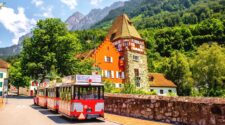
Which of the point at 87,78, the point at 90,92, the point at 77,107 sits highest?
the point at 87,78

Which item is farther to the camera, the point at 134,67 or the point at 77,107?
the point at 134,67

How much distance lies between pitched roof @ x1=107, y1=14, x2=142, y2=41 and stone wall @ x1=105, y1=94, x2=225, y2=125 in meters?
48.1

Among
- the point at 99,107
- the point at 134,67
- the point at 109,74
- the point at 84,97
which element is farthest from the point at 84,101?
the point at 134,67

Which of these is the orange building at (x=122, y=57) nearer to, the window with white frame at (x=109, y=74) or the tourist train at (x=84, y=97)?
the window with white frame at (x=109, y=74)

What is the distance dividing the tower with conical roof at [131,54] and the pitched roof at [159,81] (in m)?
4.55

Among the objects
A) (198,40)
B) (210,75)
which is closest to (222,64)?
(210,75)

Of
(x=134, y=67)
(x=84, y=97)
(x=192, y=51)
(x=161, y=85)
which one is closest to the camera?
(x=84, y=97)

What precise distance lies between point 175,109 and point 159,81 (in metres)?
60.1

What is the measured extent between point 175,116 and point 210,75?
49.7 m

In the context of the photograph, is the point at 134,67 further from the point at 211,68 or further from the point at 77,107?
the point at 77,107

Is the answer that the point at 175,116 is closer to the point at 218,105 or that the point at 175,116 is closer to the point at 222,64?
the point at 218,105

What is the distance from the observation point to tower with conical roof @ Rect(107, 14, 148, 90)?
221 ft

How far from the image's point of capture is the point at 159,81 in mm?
75750

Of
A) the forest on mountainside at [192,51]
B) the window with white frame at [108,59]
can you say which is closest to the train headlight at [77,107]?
the forest on mountainside at [192,51]
